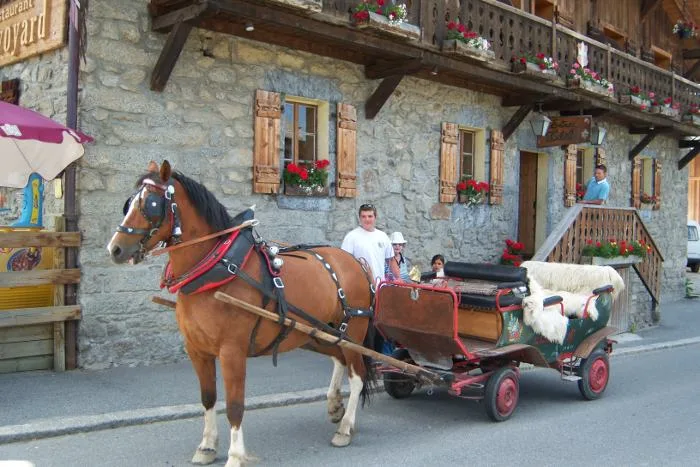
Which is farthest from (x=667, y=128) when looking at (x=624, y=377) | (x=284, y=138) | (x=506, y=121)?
(x=284, y=138)

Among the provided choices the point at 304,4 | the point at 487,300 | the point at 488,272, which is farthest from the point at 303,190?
the point at 487,300

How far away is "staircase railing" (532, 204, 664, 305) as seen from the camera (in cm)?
1112

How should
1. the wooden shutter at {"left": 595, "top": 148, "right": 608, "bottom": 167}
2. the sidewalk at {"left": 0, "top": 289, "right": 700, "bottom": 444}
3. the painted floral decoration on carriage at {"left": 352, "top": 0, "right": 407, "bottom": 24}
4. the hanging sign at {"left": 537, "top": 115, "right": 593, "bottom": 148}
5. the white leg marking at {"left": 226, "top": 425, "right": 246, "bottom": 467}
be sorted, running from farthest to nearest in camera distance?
the wooden shutter at {"left": 595, "top": 148, "right": 608, "bottom": 167}
the hanging sign at {"left": 537, "top": 115, "right": 593, "bottom": 148}
the painted floral decoration on carriage at {"left": 352, "top": 0, "right": 407, "bottom": 24}
the sidewalk at {"left": 0, "top": 289, "right": 700, "bottom": 444}
the white leg marking at {"left": 226, "top": 425, "right": 246, "bottom": 467}

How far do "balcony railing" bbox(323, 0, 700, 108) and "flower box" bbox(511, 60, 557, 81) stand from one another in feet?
0.70

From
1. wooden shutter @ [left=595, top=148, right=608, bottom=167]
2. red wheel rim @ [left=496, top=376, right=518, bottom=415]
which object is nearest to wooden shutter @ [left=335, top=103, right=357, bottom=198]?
red wheel rim @ [left=496, top=376, right=518, bottom=415]

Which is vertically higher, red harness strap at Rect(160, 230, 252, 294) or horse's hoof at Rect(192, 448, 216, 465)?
red harness strap at Rect(160, 230, 252, 294)

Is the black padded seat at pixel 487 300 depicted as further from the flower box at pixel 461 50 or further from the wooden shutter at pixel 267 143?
the flower box at pixel 461 50

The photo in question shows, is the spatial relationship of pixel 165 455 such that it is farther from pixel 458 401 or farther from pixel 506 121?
pixel 506 121

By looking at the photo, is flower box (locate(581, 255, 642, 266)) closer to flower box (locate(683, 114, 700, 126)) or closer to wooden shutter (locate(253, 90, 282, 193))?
wooden shutter (locate(253, 90, 282, 193))

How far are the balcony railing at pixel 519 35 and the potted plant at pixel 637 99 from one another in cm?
19

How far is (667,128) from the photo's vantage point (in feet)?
55.6

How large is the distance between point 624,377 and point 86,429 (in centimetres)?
632

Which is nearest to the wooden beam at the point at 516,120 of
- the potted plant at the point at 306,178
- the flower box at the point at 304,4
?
the potted plant at the point at 306,178

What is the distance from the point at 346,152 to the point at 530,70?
12.5ft
